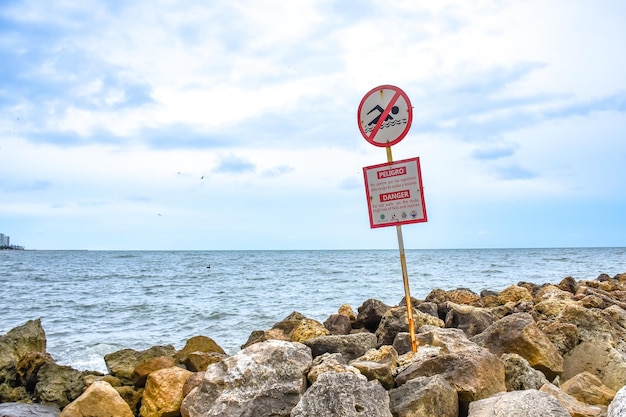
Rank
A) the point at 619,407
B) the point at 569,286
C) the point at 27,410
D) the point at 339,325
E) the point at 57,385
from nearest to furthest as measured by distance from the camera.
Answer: the point at 619,407 < the point at 27,410 < the point at 57,385 < the point at 339,325 < the point at 569,286

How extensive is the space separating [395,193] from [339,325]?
4217 millimetres

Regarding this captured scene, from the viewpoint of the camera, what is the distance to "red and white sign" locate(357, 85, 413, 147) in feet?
19.0

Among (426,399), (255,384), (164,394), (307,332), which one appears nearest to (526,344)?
(426,399)

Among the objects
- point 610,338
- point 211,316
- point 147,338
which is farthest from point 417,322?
point 211,316

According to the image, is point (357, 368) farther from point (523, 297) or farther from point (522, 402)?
point (523, 297)

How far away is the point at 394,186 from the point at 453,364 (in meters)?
1.80

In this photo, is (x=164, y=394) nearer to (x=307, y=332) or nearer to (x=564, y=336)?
(x=307, y=332)

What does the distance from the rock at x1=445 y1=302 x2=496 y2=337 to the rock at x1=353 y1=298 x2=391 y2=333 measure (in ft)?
3.61

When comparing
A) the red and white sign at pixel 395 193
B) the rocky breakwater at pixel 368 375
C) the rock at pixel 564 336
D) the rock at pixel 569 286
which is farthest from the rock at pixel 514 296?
the red and white sign at pixel 395 193

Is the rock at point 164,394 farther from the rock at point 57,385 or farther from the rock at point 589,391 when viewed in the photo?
the rock at point 589,391

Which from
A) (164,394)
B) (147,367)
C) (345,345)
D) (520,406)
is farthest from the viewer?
(147,367)

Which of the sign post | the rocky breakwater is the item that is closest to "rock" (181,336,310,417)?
the rocky breakwater

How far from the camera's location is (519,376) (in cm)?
534

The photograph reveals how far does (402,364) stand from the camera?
5559 millimetres
